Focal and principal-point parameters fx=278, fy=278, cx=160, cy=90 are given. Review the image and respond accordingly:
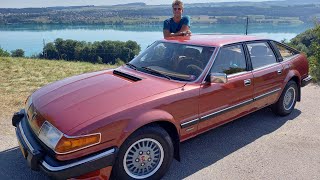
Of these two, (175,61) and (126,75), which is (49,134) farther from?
(175,61)

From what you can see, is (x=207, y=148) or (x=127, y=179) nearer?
(x=127, y=179)

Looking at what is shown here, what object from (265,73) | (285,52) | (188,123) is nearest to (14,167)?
(188,123)

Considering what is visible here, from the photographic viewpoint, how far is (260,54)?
14.7ft

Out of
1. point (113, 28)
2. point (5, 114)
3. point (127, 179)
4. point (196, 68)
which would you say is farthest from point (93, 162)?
point (113, 28)

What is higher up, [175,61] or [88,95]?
[175,61]

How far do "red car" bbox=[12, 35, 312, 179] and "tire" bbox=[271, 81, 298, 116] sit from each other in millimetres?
240

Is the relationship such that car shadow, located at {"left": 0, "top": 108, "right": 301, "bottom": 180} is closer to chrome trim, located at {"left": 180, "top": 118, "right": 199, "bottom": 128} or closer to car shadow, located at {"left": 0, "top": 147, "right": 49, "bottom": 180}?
car shadow, located at {"left": 0, "top": 147, "right": 49, "bottom": 180}

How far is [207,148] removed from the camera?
387 centimetres

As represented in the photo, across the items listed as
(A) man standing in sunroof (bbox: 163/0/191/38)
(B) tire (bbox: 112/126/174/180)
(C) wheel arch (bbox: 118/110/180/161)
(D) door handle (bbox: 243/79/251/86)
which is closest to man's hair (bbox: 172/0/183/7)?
(A) man standing in sunroof (bbox: 163/0/191/38)

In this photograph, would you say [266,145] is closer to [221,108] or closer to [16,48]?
[221,108]

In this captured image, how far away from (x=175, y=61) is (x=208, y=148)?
1290 millimetres

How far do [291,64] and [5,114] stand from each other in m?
5.12

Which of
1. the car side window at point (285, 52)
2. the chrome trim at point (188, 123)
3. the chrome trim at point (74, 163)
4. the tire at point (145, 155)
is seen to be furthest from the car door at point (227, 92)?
the chrome trim at point (74, 163)

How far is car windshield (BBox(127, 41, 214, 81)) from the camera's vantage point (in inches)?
140
